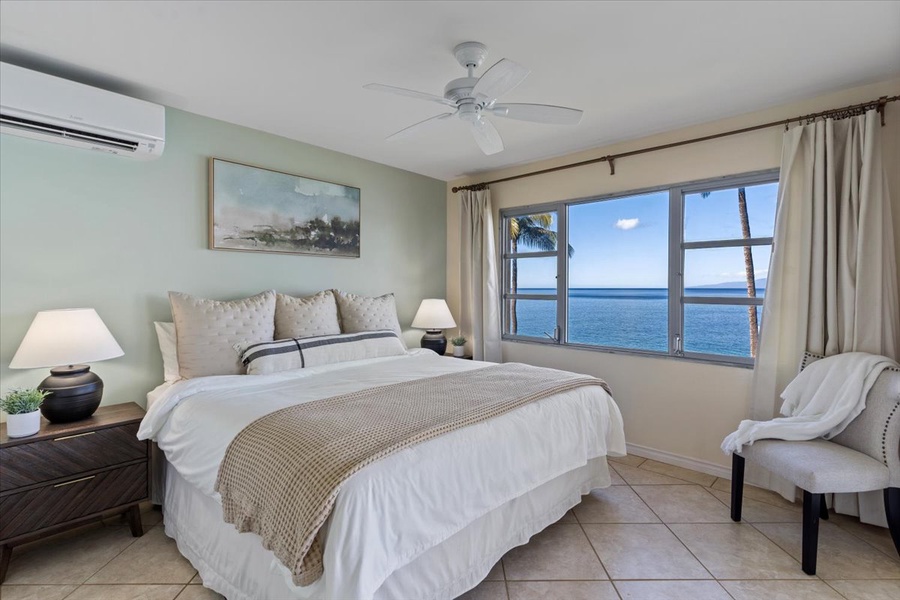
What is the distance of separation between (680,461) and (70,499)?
12.2 ft

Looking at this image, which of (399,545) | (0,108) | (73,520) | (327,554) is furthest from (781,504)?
(0,108)

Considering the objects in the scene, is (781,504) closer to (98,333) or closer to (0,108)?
(98,333)

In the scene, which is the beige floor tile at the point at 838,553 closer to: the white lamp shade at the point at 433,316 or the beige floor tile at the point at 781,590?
the beige floor tile at the point at 781,590

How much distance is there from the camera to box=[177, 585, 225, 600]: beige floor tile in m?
1.82

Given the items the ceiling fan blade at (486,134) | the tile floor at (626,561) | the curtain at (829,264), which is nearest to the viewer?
the tile floor at (626,561)

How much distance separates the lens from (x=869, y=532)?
233 centimetres

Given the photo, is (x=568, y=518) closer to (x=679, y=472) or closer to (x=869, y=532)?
(x=679, y=472)

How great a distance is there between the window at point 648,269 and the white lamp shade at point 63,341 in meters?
3.21

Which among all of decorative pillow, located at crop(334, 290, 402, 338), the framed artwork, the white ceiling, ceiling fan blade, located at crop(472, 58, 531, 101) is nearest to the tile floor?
decorative pillow, located at crop(334, 290, 402, 338)

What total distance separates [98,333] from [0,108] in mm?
1126

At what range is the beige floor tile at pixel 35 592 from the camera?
5.99 feet

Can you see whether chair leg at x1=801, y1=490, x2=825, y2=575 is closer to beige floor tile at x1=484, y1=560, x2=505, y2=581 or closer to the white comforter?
the white comforter

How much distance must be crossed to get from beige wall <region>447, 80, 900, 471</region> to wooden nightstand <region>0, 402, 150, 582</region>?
3102 mm

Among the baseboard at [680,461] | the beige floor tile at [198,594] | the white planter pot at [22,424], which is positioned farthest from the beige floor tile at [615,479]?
the white planter pot at [22,424]
